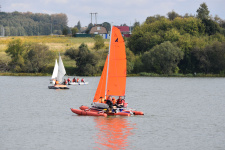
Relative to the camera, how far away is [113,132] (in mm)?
32438

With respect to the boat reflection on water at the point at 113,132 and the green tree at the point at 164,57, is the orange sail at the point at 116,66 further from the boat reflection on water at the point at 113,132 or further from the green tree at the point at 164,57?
the green tree at the point at 164,57

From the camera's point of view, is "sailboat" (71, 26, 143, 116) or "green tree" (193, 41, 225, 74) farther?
"green tree" (193, 41, 225, 74)

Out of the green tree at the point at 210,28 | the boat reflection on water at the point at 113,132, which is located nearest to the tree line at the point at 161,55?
the green tree at the point at 210,28

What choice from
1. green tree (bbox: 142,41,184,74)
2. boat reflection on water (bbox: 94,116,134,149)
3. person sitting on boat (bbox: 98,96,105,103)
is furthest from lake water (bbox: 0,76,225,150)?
green tree (bbox: 142,41,184,74)

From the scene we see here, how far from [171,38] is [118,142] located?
87.5m

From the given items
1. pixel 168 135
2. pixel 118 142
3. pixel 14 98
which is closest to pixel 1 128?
pixel 118 142

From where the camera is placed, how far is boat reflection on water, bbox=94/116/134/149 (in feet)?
93.8

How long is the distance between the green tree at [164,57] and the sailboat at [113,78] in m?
66.6

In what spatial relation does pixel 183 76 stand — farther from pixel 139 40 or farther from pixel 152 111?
Answer: pixel 152 111

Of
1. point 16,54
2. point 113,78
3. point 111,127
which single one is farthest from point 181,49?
point 111,127

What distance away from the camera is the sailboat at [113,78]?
1487 inches

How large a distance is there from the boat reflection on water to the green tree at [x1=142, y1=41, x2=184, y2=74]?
68.2 meters

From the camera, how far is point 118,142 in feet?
96.1

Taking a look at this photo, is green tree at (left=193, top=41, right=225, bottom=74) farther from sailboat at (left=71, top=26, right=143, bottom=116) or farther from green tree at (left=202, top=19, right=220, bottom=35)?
sailboat at (left=71, top=26, right=143, bottom=116)
